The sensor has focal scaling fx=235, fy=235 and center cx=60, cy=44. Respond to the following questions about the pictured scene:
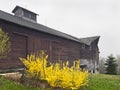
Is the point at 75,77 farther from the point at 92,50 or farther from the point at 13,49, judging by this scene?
the point at 92,50

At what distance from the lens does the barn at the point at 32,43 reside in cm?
1992

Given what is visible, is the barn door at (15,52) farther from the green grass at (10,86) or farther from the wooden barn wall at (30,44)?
the green grass at (10,86)

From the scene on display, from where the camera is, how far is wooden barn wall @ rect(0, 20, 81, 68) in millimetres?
19794

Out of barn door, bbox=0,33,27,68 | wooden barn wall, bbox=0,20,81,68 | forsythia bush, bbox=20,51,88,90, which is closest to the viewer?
forsythia bush, bbox=20,51,88,90

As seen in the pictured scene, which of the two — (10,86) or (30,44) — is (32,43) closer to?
(30,44)

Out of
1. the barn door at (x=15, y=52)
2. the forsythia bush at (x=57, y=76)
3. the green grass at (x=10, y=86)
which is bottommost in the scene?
the green grass at (x=10, y=86)

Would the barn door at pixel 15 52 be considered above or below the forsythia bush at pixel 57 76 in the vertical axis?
above

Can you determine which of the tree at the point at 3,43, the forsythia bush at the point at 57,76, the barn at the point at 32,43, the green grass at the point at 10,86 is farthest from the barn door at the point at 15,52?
the forsythia bush at the point at 57,76

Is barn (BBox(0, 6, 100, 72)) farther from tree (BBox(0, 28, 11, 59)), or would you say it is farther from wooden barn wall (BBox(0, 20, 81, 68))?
tree (BBox(0, 28, 11, 59))

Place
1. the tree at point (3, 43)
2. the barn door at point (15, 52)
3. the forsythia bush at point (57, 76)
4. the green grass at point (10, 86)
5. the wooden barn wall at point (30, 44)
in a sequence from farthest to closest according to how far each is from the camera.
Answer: the wooden barn wall at point (30, 44) → the barn door at point (15, 52) → the tree at point (3, 43) → the forsythia bush at point (57, 76) → the green grass at point (10, 86)

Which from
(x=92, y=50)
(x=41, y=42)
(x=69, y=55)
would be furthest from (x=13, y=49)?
(x=92, y=50)

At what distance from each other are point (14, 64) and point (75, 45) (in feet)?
53.5

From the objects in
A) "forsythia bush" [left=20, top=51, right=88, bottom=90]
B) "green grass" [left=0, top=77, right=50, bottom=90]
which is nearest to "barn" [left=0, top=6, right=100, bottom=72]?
"green grass" [left=0, top=77, right=50, bottom=90]

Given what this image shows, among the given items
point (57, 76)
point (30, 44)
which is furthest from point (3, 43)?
point (30, 44)
